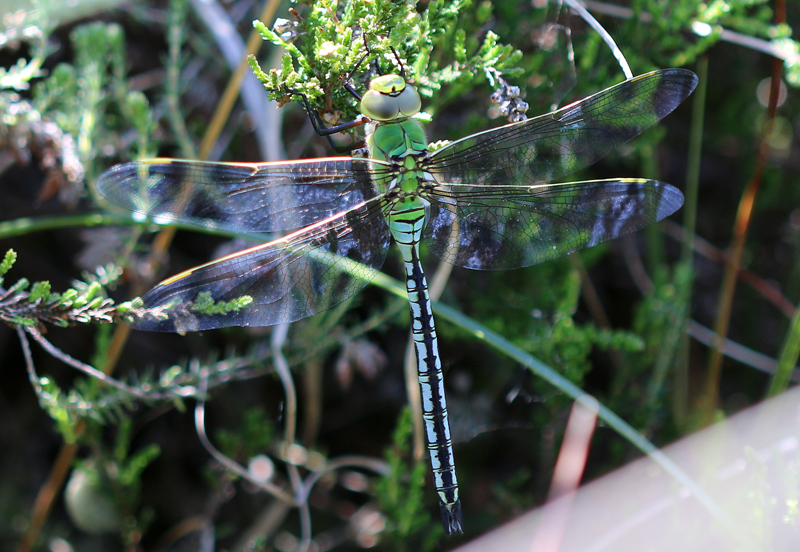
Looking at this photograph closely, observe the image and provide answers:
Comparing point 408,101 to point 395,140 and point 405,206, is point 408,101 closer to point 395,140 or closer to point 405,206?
point 395,140

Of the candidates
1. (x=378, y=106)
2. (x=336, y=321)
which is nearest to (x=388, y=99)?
(x=378, y=106)

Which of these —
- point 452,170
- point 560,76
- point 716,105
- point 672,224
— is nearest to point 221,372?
point 452,170

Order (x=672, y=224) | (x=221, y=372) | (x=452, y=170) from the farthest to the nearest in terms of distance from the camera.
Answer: (x=672, y=224), (x=221, y=372), (x=452, y=170)

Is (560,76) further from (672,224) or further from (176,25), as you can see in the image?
(176,25)

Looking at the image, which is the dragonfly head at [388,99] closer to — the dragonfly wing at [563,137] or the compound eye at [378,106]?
the compound eye at [378,106]

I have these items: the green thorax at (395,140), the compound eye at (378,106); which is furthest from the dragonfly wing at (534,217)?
the compound eye at (378,106)

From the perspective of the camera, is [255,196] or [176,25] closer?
[255,196]
